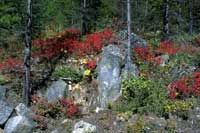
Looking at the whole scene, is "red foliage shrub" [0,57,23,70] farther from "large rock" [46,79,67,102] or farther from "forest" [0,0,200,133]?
"large rock" [46,79,67,102]

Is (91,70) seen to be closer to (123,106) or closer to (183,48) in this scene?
(123,106)

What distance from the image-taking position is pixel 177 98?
2358cm

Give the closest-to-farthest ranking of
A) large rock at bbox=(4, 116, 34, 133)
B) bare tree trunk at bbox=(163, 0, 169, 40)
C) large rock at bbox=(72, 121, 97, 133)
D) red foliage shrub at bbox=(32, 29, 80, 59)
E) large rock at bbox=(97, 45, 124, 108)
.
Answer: large rock at bbox=(72, 121, 97, 133)
large rock at bbox=(4, 116, 34, 133)
large rock at bbox=(97, 45, 124, 108)
red foliage shrub at bbox=(32, 29, 80, 59)
bare tree trunk at bbox=(163, 0, 169, 40)

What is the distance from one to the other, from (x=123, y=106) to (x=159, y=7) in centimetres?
1624

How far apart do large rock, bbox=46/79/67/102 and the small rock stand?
83.8 inches

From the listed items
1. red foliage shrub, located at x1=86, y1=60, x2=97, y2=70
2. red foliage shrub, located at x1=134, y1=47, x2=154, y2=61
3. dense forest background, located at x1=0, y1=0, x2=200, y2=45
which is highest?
dense forest background, located at x1=0, y1=0, x2=200, y2=45

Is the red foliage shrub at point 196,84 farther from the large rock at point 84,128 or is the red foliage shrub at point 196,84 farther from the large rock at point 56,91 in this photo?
the large rock at point 56,91

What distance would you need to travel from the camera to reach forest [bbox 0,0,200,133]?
72.5 feet

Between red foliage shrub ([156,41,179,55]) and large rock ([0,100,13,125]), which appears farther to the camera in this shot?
red foliage shrub ([156,41,179,55])

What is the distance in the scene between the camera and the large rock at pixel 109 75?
24031 millimetres

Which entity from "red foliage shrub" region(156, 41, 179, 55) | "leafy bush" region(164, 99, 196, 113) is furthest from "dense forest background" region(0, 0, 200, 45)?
"leafy bush" region(164, 99, 196, 113)

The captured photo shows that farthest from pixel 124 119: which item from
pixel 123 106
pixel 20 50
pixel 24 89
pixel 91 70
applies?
pixel 20 50

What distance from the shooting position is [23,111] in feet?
75.4

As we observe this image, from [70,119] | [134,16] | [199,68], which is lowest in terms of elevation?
[70,119]
